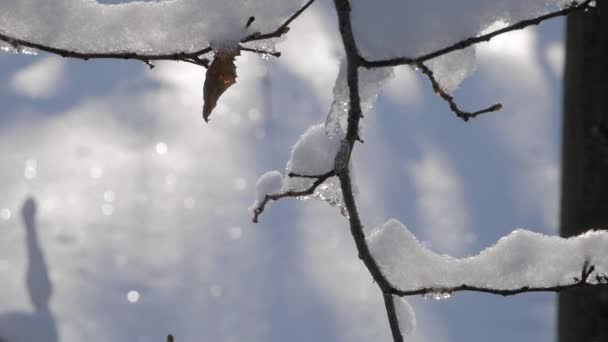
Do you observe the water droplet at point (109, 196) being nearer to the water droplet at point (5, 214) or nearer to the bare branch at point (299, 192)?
the water droplet at point (5, 214)

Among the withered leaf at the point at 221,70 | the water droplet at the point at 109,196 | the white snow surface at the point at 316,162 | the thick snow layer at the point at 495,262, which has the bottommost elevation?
the thick snow layer at the point at 495,262

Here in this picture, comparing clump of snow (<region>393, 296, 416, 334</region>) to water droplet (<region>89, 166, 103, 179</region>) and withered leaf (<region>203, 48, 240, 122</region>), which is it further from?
water droplet (<region>89, 166, 103, 179</region>)

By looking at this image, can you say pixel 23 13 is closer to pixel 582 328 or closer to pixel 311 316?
pixel 582 328

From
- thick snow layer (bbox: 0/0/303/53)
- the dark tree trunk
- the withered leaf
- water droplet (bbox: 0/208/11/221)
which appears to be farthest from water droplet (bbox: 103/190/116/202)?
the withered leaf

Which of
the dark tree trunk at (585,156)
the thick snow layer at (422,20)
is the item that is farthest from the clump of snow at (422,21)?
the dark tree trunk at (585,156)

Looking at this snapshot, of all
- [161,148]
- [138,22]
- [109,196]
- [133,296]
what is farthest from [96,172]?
[138,22]

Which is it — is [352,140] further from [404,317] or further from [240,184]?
[240,184]

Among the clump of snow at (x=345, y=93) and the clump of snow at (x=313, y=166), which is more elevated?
the clump of snow at (x=345, y=93)
